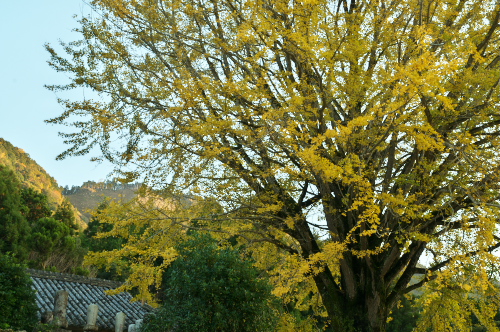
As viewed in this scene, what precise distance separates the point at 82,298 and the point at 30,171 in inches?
1475

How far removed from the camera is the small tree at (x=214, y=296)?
8859mm

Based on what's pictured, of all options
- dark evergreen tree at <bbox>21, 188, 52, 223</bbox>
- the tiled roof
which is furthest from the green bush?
dark evergreen tree at <bbox>21, 188, 52, 223</bbox>

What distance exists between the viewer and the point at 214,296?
8.98 meters

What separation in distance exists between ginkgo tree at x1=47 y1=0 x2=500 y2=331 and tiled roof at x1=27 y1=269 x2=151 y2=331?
24.1 feet

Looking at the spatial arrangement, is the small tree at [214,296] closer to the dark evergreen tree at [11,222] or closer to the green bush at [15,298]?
the green bush at [15,298]

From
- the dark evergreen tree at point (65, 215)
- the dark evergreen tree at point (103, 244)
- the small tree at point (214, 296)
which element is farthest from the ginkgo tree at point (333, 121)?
the dark evergreen tree at point (65, 215)

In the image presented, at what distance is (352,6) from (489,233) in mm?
4846

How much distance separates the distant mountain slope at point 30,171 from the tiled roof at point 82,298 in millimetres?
30302

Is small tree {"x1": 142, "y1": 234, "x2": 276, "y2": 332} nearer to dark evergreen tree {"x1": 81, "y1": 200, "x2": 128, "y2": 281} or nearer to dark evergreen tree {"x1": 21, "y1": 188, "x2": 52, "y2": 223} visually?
dark evergreen tree {"x1": 81, "y1": 200, "x2": 128, "y2": 281}

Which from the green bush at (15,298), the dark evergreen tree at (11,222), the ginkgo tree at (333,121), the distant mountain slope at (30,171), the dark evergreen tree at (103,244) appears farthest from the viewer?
the distant mountain slope at (30,171)

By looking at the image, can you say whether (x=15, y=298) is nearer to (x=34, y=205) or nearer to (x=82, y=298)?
(x=82, y=298)

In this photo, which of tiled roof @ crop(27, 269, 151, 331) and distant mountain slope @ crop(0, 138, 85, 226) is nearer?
tiled roof @ crop(27, 269, 151, 331)

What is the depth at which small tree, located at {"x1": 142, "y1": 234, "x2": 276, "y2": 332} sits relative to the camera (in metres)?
8.86

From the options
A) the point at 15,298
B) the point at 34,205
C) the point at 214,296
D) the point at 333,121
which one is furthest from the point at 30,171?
the point at 333,121
